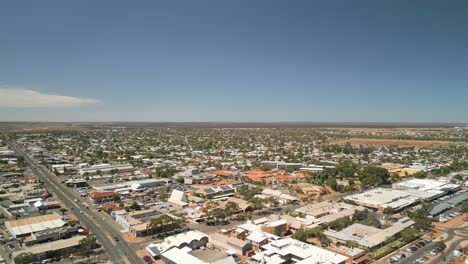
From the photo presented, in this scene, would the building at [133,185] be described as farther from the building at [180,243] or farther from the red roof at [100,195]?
the building at [180,243]

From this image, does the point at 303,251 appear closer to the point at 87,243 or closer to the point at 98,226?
the point at 87,243

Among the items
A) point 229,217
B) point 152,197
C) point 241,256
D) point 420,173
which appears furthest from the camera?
point 420,173

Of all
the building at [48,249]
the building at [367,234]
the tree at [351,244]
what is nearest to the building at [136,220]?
the building at [48,249]

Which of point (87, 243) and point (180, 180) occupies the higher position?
point (87, 243)

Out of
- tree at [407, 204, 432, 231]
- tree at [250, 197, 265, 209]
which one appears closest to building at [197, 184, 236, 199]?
tree at [250, 197, 265, 209]

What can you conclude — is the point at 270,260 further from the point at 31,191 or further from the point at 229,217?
the point at 31,191

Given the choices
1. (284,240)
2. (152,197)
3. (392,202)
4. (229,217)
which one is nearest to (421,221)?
(392,202)

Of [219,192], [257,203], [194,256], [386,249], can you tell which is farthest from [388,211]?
[194,256]
